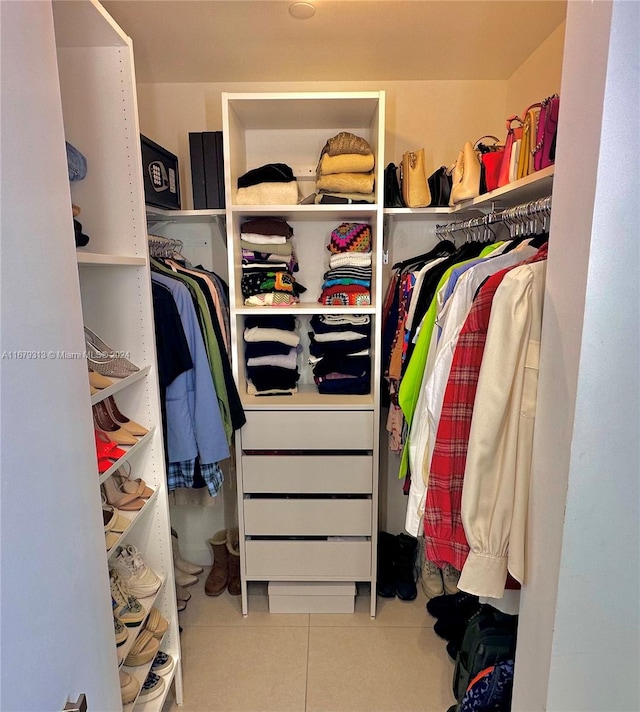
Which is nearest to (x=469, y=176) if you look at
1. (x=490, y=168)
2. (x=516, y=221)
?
(x=490, y=168)

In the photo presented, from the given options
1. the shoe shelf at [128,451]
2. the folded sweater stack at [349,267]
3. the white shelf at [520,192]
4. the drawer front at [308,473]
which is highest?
the white shelf at [520,192]

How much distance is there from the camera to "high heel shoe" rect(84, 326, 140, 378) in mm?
1279

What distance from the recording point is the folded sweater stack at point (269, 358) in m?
2.01

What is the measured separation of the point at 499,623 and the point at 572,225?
1.36 meters

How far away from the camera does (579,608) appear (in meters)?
0.88

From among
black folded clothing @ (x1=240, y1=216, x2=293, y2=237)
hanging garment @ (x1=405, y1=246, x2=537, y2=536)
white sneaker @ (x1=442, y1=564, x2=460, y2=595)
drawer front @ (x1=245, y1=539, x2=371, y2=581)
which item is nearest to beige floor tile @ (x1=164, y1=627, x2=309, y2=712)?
drawer front @ (x1=245, y1=539, x2=371, y2=581)

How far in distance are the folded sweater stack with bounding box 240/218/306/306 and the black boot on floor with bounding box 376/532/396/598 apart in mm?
1266

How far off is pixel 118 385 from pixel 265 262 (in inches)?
A: 36.2

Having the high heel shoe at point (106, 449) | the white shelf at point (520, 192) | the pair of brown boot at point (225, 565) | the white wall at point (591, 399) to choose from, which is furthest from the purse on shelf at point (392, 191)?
the pair of brown boot at point (225, 565)

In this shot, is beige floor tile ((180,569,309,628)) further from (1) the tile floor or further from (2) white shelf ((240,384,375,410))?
(2) white shelf ((240,384,375,410))

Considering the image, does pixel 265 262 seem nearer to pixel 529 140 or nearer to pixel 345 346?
pixel 345 346

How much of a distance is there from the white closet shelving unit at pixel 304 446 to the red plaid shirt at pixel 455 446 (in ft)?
2.43

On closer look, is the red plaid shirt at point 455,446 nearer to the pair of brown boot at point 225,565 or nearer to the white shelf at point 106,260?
the white shelf at point 106,260

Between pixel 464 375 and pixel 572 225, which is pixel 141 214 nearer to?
pixel 464 375
